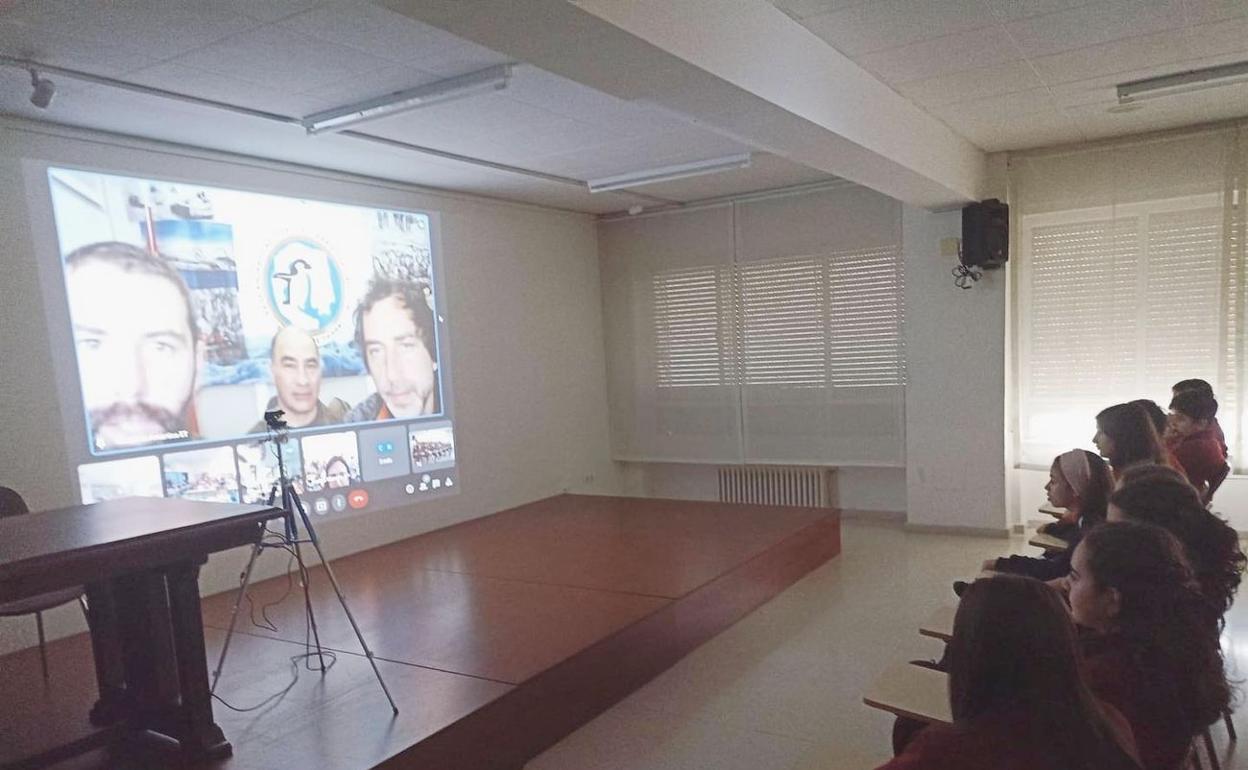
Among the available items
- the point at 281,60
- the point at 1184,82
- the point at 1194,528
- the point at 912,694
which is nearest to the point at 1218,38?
the point at 1184,82

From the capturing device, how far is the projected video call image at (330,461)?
492 cm

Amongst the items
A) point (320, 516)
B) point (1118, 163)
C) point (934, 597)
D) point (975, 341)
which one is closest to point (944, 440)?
point (975, 341)

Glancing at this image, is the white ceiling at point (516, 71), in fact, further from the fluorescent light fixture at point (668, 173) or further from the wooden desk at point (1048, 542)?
the wooden desk at point (1048, 542)

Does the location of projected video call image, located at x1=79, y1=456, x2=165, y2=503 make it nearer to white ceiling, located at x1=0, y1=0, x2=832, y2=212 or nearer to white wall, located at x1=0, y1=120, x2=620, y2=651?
white wall, located at x1=0, y1=120, x2=620, y2=651

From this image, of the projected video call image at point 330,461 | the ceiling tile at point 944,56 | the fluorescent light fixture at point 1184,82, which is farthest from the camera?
the projected video call image at point 330,461

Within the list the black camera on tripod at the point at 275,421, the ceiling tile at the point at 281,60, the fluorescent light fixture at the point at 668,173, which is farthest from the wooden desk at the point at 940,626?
the fluorescent light fixture at the point at 668,173

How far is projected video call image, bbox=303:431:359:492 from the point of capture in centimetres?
492

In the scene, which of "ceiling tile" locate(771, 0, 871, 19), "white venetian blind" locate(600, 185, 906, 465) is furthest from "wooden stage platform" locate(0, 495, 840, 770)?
"ceiling tile" locate(771, 0, 871, 19)

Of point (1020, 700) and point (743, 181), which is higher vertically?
point (743, 181)

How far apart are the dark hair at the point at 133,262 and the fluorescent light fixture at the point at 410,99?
115 centimetres

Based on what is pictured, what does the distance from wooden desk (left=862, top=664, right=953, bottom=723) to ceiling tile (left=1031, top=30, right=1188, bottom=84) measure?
2.99 m

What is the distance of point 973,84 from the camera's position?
12.9 ft

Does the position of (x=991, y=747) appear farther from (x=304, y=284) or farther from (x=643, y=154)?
Result: (x=304, y=284)

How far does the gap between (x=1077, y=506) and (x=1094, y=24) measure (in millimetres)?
2146
